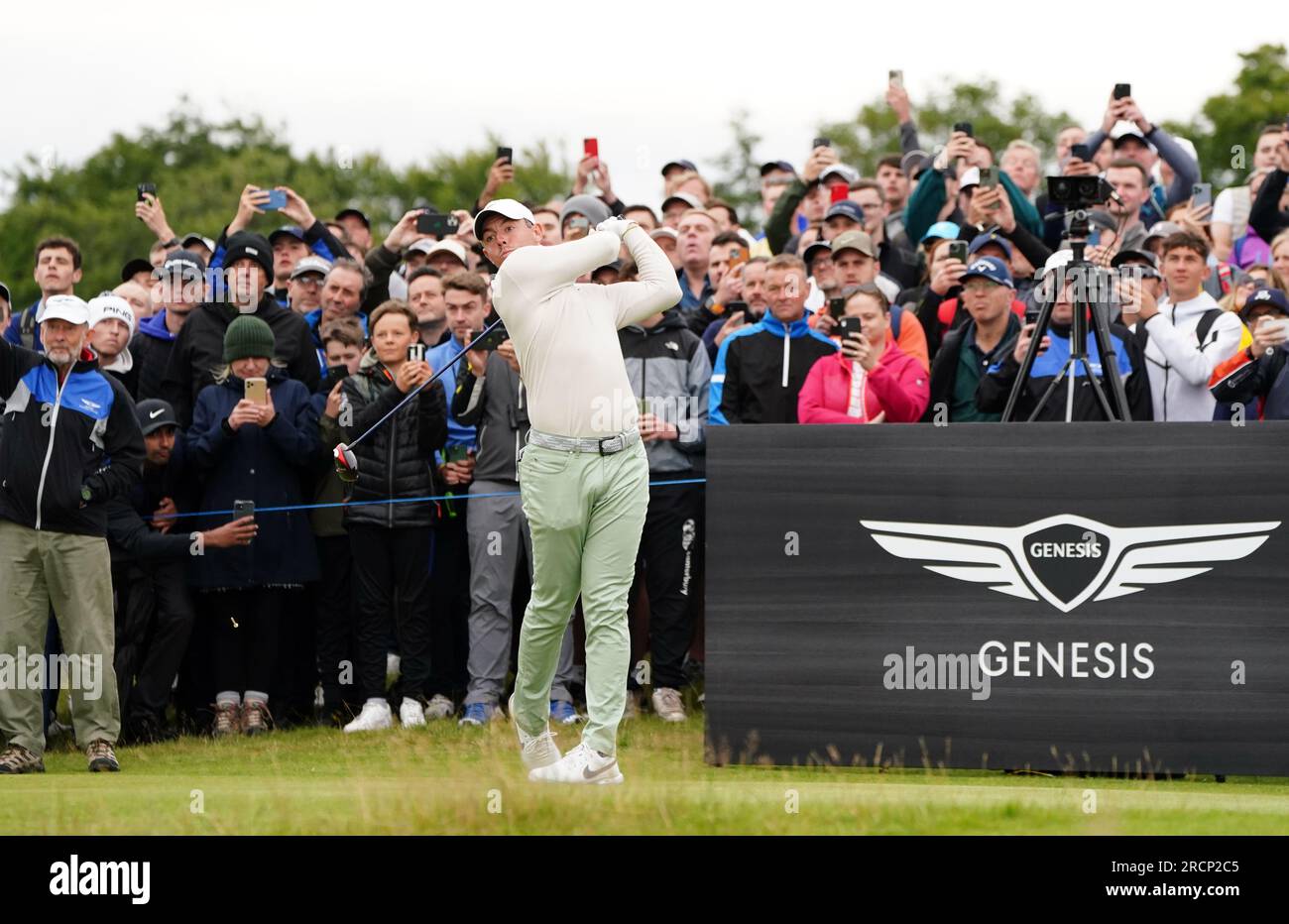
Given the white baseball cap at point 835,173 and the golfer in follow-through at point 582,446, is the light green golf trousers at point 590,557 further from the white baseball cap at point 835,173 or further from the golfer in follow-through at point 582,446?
the white baseball cap at point 835,173

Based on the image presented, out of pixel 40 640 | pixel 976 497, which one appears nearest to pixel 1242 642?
pixel 976 497

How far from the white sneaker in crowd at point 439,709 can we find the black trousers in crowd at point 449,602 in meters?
0.17

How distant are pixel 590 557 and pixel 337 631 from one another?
14.5ft

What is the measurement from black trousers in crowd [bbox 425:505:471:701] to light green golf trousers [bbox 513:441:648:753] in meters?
3.73

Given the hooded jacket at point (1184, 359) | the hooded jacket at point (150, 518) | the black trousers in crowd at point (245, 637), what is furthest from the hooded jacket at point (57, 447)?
the hooded jacket at point (1184, 359)

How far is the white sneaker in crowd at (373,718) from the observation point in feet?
39.7

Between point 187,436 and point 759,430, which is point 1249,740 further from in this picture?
point 187,436

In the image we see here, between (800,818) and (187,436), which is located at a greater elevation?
(187,436)

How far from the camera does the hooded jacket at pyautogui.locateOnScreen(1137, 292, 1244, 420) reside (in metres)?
11.6

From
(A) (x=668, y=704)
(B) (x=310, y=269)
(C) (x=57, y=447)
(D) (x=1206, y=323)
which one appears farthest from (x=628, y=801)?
(B) (x=310, y=269)

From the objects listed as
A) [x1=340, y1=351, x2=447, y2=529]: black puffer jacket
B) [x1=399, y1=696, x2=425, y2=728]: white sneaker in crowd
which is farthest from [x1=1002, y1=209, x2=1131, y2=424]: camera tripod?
[x1=399, y1=696, x2=425, y2=728]: white sneaker in crowd

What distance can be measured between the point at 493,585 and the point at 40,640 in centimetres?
281

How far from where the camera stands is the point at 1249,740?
929cm
